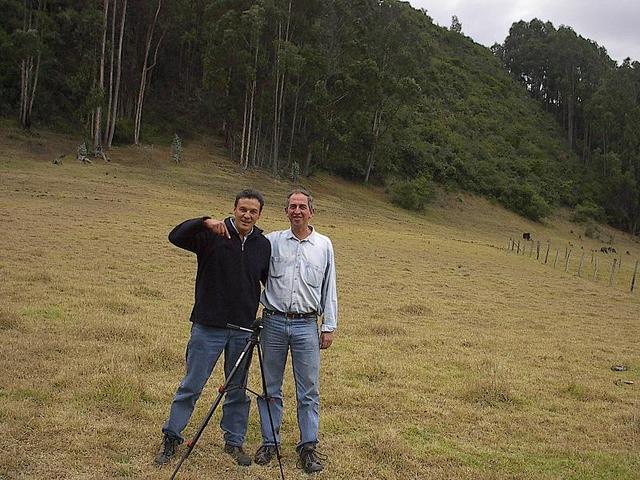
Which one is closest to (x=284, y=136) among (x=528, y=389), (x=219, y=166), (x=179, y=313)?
(x=219, y=166)

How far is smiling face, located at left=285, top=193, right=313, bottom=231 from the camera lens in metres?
5.05

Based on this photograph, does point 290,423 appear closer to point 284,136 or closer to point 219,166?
point 219,166

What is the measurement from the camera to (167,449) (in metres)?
4.98

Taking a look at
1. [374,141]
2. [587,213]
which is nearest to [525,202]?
[587,213]

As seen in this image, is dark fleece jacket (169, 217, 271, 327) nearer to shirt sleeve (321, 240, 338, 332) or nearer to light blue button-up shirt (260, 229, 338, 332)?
light blue button-up shirt (260, 229, 338, 332)

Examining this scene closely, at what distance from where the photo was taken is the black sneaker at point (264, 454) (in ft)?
16.7

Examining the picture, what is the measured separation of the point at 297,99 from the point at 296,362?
133ft

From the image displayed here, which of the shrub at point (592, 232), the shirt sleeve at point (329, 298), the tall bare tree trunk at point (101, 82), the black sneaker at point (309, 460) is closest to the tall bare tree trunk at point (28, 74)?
→ the tall bare tree trunk at point (101, 82)

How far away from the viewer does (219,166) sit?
4100cm

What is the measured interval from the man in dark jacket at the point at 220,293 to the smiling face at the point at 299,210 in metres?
0.26

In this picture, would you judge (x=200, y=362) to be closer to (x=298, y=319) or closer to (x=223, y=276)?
(x=223, y=276)

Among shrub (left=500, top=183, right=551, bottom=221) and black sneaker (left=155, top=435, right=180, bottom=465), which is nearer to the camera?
black sneaker (left=155, top=435, right=180, bottom=465)

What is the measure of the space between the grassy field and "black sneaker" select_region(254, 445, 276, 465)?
0.37 ft

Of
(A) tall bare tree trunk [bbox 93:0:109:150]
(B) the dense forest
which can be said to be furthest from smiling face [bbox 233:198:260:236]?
(A) tall bare tree trunk [bbox 93:0:109:150]
